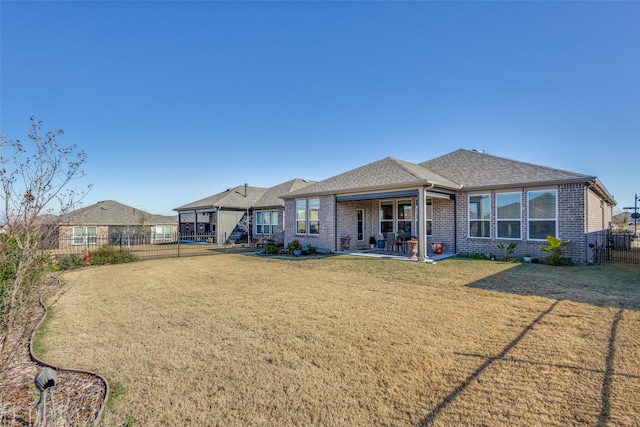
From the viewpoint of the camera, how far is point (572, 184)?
37.3 ft

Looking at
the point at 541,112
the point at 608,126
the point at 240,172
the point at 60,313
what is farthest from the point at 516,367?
the point at 240,172

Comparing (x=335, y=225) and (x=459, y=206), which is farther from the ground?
(x=459, y=206)

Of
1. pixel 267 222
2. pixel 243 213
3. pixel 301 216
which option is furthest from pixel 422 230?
pixel 243 213

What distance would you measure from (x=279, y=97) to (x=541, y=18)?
1189 cm

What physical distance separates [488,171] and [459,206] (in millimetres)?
2205

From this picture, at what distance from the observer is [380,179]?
14461 millimetres

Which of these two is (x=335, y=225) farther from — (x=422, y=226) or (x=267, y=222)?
(x=267, y=222)

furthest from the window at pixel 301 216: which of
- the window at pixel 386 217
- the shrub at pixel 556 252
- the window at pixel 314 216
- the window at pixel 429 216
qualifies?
the shrub at pixel 556 252

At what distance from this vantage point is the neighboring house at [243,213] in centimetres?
2534

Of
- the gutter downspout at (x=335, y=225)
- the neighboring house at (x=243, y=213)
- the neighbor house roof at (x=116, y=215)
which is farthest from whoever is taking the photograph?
the neighbor house roof at (x=116, y=215)

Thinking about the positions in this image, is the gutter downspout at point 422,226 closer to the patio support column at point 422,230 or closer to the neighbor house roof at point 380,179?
the patio support column at point 422,230

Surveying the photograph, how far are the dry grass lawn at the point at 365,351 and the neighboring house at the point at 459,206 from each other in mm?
3855

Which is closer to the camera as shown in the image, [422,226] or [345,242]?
[422,226]

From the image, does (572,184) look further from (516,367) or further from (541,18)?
(516,367)
